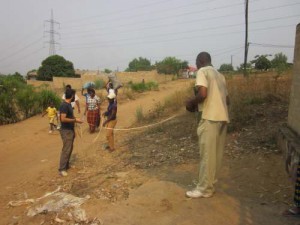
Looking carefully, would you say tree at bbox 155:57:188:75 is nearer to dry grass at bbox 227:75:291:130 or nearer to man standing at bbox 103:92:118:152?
dry grass at bbox 227:75:291:130

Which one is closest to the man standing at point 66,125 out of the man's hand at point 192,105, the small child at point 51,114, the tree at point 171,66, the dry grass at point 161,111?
the man's hand at point 192,105

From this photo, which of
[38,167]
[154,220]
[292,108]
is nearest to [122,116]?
[38,167]

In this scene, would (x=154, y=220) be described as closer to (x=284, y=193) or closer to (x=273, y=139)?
(x=284, y=193)

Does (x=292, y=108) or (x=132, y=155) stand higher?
(x=292, y=108)

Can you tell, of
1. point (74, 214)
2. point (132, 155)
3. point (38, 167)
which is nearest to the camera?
point (74, 214)

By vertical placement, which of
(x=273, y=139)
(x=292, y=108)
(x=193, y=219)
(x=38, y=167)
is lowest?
(x=38, y=167)

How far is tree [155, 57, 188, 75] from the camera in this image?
54406mm

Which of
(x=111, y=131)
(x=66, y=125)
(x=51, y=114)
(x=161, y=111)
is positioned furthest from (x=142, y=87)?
(x=66, y=125)

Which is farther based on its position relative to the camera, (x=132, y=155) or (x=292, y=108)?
(x=132, y=155)

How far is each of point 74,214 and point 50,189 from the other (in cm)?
173

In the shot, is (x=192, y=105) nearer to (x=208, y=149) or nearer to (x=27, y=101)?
(x=208, y=149)

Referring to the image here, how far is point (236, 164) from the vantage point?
6.05 metres

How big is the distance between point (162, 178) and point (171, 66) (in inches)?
1970

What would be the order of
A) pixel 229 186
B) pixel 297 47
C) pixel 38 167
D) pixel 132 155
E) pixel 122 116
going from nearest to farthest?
pixel 229 186 → pixel 297 47 → pixel 132 155 → pixel 38 167 → pixel 122 116
